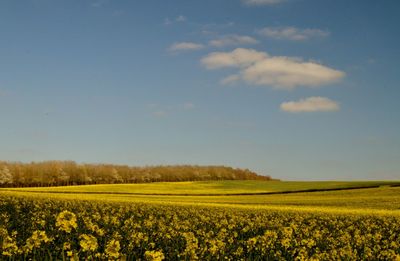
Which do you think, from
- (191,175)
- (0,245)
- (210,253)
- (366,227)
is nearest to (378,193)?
(366,227)

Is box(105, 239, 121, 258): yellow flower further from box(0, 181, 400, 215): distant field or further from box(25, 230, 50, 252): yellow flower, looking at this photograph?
box(0, 181, 400, 215): distant field

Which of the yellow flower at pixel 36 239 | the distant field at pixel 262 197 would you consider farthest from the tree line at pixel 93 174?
the yellow flower at pixel 36 239

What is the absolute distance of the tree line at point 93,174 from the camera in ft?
360

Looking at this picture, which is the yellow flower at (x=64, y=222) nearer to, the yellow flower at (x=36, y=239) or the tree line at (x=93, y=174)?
the yellow flower at (x=36, y=239)

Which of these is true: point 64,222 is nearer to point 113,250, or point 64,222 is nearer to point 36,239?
point 36,239

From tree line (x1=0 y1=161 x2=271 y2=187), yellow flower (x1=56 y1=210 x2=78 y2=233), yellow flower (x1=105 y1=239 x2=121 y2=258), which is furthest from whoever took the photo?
tree line (x1=0 y1=161 x2=271 y2=187)

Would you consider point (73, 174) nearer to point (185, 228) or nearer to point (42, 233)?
point (185, 228)

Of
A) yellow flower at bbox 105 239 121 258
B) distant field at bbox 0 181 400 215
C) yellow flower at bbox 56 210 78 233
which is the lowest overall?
distant field at bbox 0 181 400 215

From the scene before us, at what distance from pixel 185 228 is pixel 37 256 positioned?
6.75 m

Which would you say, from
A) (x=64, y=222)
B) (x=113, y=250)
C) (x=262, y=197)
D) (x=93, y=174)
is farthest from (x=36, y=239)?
(x=93, y=174)

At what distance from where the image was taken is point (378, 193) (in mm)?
60062

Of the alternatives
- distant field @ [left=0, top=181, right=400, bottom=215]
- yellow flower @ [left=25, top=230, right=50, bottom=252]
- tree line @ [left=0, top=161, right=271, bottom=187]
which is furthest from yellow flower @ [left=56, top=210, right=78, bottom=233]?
tree line @ [left=0, top=161, right=271, bottom=187]

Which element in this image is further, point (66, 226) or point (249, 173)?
point (249, 173)

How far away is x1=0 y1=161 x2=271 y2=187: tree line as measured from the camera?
10988 centimetres
